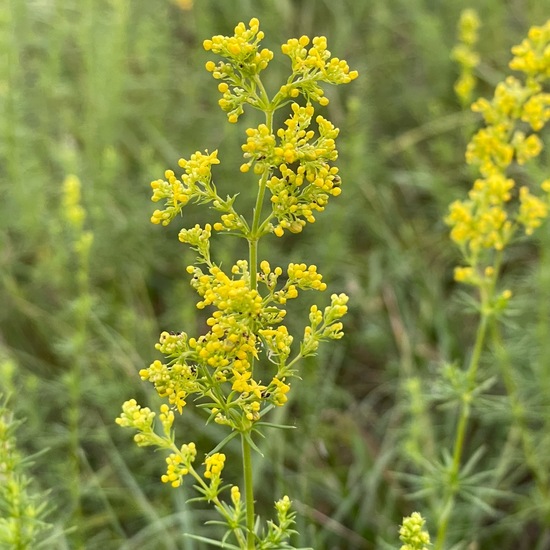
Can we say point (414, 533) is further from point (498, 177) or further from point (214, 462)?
point (498, 177)

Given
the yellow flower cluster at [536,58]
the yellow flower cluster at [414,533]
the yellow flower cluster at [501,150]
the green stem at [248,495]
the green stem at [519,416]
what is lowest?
the green stem at [519,416]

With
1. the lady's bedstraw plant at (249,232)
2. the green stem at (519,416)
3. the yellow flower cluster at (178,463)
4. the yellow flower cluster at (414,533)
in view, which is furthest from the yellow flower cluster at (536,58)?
the yellow flower cluster at (178,463)

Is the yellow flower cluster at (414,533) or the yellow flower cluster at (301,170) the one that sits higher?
the yellow flower cluster at (301,170)

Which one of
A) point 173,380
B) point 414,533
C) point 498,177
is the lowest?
point 414,533

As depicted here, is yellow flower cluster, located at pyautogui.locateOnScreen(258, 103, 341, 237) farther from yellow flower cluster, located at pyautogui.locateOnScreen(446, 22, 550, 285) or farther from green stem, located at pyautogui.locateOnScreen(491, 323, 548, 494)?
green stem, located at pyautogui.locateOnScreen(491, 323, 548, 494)

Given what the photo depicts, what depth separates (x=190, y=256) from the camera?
12.5 feet

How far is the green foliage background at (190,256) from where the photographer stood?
3.19 metres

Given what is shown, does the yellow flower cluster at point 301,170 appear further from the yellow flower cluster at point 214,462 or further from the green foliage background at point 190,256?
the green foliage background at point 190,256

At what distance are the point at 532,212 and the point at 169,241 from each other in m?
2.27

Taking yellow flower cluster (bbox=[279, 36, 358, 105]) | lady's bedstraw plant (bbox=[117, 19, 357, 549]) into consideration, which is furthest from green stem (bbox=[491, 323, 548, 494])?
yellow flower cluster (bbox=[279, 36, 358, 105])

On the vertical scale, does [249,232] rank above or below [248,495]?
above

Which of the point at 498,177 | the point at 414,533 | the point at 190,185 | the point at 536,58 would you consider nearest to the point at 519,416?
the point at 498,177

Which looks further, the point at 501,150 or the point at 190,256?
the point at 190,256

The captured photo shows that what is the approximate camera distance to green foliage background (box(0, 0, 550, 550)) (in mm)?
3188
